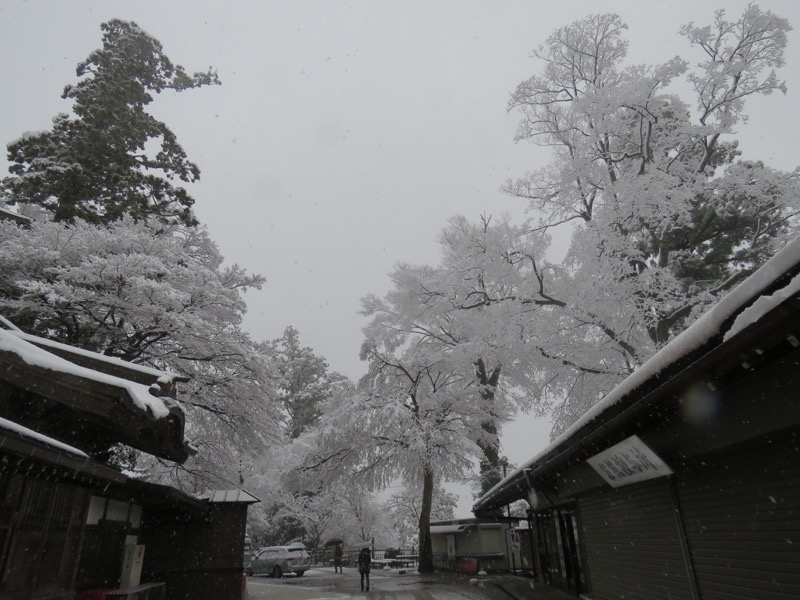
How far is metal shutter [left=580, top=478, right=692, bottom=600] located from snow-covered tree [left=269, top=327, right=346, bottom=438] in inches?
1288

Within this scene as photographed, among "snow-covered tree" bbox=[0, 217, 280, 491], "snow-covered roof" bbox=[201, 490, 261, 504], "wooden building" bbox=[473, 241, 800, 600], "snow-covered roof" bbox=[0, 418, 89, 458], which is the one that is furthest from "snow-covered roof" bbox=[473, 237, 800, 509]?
"snow-covered roof" bbox=[201, 490, 261, 504]

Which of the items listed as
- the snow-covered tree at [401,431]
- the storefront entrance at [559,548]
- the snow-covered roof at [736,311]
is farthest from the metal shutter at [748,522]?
the snow-covered tree at [401,431]

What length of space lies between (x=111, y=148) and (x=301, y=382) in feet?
103

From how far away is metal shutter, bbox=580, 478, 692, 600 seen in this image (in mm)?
5906

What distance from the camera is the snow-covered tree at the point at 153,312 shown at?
10703mm

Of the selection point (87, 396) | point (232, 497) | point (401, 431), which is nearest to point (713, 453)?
point (87, 396)

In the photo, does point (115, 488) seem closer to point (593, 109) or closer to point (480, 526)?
point (593, 109)

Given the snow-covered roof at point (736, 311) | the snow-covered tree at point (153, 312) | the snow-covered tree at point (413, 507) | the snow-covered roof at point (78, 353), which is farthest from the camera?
the snow-covered tree at point (413, 507)

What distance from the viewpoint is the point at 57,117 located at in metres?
15.1

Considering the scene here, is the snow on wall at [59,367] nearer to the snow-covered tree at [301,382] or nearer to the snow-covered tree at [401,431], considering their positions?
the snow-covered tree at [401,431]

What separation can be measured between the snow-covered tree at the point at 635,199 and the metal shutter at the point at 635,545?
402cm

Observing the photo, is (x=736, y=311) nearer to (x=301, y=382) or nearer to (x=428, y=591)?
(x=428, y=591)

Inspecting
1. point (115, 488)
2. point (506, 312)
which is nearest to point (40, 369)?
point (115, 488)

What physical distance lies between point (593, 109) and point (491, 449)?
17401 mm
